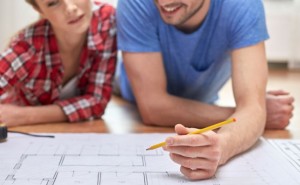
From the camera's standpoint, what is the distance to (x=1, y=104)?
119 cm

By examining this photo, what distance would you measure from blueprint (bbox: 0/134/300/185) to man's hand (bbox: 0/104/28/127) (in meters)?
0.14

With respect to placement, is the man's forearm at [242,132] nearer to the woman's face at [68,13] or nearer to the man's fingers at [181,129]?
the man's fingers at [181,129]

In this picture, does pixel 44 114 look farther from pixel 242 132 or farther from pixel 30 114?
pixel 242 132

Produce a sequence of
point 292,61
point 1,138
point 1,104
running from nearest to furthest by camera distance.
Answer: point 1,138 → point 1,104 → point 292,61

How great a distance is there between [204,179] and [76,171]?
0.22m

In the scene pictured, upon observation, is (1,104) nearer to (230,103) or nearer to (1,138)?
(1,138)

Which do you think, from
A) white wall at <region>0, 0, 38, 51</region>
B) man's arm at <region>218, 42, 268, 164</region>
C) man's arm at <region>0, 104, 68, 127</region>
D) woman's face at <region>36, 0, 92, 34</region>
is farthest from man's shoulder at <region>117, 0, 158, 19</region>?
white wall at <region>0, 0, 38, 51</region>

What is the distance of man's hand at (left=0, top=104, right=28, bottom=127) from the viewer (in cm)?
113

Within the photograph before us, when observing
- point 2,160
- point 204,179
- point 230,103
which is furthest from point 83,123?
point 230,103

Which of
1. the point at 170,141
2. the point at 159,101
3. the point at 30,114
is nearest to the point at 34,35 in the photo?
the point at 30,114

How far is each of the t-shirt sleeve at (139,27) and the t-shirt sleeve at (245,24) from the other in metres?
0.19

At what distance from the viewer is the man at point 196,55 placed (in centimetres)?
104

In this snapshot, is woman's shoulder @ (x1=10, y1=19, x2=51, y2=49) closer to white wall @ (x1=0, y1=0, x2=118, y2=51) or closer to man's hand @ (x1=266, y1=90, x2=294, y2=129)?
man's hand @ (x1=266, y1=90, x2=294, y2=129)

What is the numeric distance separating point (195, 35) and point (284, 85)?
58.5 inches
